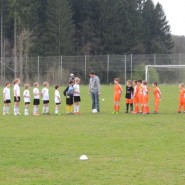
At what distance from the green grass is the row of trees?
152ft

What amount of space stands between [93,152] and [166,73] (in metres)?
42.4

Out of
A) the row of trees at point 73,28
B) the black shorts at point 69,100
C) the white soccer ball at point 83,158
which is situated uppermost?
the row of trees at point 73,28

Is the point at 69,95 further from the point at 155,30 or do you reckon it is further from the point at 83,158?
the point at 155,30

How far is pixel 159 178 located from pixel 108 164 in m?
1.51

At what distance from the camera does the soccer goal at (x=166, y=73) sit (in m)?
51.7

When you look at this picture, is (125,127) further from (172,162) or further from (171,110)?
(171,110)

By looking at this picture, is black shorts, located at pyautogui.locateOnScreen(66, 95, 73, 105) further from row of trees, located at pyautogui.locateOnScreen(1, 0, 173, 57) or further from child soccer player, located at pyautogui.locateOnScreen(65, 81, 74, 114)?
row of trees, located at pyautogui.locateOnScreen(1, 0, 173, 57)

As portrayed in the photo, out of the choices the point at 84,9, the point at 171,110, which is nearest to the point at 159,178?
the point at 171,110

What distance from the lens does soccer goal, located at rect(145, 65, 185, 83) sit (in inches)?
2035

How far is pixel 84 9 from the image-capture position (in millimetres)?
70625

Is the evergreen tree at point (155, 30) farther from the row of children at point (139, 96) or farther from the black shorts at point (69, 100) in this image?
the black shorts at point (69, 100)

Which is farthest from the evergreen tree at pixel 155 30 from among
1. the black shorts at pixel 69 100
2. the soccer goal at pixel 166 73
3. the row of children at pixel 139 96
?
the black shorts at pixel 69 100

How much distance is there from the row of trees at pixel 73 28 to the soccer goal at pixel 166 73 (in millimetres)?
15529

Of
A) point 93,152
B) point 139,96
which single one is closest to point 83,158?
point 93,152
